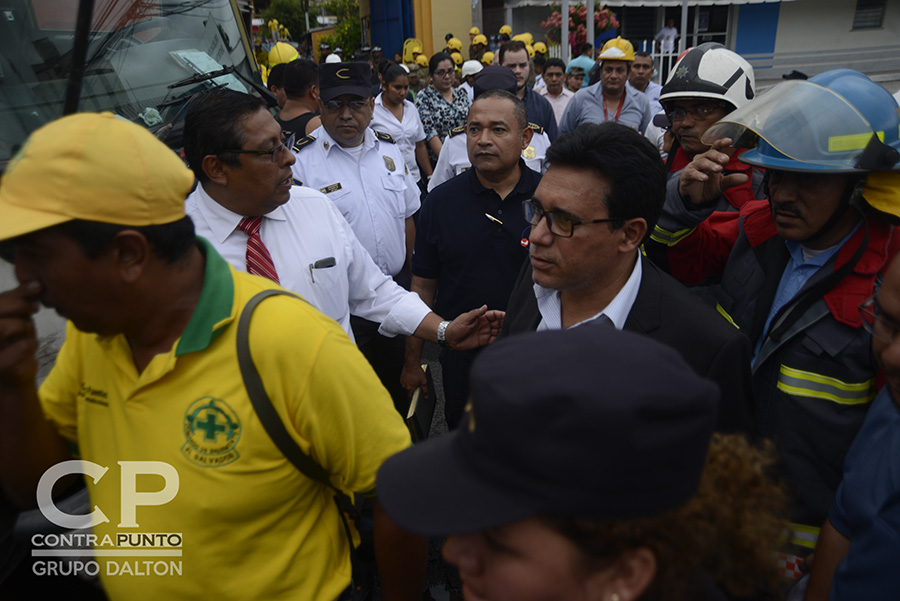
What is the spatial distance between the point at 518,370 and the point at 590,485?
0.60 ft

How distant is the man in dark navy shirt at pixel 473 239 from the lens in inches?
126

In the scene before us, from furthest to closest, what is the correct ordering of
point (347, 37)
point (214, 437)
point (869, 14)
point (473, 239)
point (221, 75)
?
point (869, 14)
point (347, 37)
point (221, 75)
point (473, 239)
point (214, 437)

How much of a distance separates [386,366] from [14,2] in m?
2.72

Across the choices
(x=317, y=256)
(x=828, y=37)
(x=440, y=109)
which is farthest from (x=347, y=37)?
(x=317, y=256)

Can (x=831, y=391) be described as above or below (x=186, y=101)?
below

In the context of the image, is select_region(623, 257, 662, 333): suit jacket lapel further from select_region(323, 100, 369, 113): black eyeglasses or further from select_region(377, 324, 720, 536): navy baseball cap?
select_region(323, 100, 369, 113): black eyeglasses

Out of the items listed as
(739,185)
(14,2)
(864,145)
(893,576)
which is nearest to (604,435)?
(893,576)

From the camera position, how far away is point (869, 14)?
92.2ft

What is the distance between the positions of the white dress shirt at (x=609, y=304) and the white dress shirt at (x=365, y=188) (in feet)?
6.65

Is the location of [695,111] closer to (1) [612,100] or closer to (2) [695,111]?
(2) [695,111]

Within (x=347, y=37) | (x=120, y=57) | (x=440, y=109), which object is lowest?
(x=347, y=37)

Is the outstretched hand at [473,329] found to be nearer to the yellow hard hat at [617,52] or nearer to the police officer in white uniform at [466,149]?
the police officer in white uniform at [466,149]

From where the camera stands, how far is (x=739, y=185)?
2.72m

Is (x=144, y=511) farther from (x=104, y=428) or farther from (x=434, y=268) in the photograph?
(x=434, y=268)
